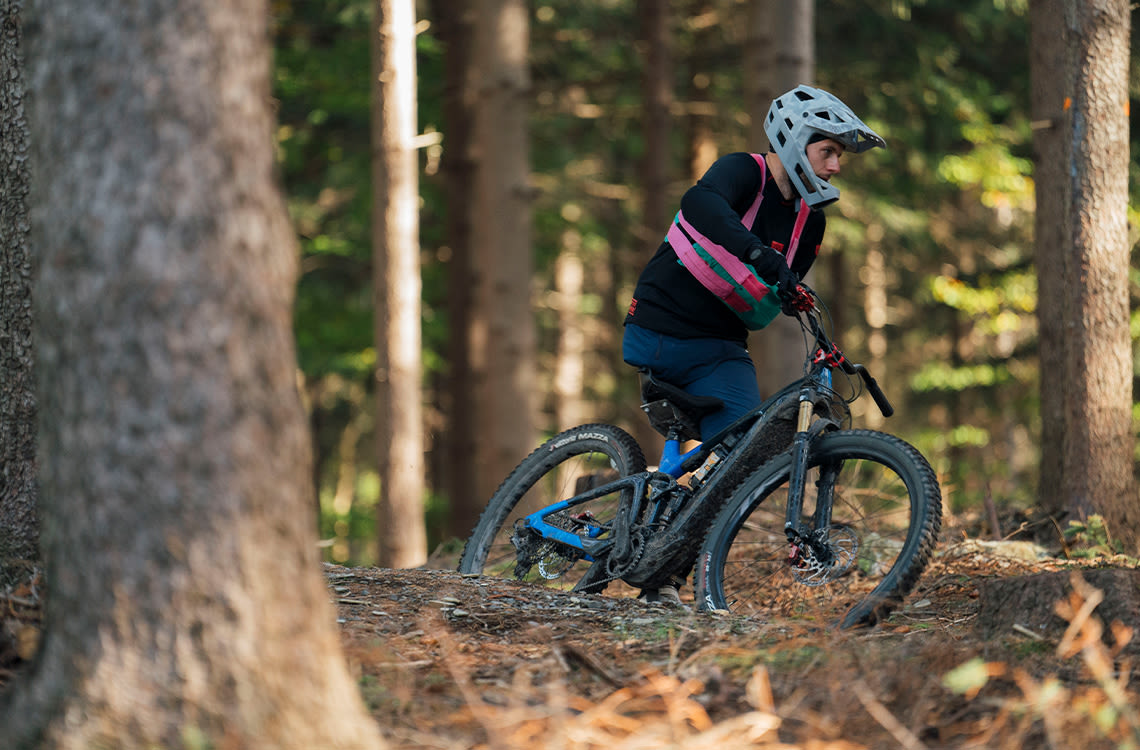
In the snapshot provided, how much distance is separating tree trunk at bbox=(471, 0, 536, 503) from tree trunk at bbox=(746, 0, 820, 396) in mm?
2449

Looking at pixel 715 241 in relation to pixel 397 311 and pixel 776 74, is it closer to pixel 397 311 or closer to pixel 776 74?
pixel 776 74

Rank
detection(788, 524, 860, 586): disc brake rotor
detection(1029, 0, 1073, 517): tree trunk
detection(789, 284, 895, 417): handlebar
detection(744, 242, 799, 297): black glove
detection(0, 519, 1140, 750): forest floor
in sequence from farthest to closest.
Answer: detection(1029, 0, 1073, 517): tree trunk
detection(789, 284, 895, 417): handlebar
detection(744, 242, 799, 297): black glove
detection(788, 524, 860, 586): disc brake rotor
detection(0, 519, 1140, 750): forest floor

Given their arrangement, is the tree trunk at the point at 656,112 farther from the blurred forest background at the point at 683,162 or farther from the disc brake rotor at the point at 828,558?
the disc brake rotor at the point at 828,558

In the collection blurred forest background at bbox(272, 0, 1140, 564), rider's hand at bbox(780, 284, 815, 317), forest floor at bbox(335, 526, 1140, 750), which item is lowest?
forest floor at bbox(335, 526, 1140, 750)

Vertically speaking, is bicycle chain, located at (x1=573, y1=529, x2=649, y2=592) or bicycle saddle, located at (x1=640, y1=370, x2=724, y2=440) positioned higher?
bicycle saddle, located at (x1=640, y1=370, x2=724, y2=440)

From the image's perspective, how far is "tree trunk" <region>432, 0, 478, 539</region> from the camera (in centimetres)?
1415

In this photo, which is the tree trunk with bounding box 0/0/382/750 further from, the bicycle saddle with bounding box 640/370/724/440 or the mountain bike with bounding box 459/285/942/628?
the bicycle saddle with bounding box 640/370/724/440

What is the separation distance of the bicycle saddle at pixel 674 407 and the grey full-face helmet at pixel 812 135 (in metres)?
1.02

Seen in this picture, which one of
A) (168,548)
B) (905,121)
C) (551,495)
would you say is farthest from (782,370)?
(168,548)

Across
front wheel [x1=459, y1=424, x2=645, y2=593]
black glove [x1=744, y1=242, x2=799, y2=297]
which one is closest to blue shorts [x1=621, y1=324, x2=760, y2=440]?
front wheel [x1=459, y1=424, x2=645, y2=593]

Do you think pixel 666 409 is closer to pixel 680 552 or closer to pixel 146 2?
pixel 680 552

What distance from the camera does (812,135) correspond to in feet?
16.0

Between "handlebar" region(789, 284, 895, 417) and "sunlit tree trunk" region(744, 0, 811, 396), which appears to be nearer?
"handlebar" region(789, 284, 895, 417)

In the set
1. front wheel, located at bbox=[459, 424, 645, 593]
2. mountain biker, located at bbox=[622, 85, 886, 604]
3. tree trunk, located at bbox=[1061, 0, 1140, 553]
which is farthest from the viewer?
tree trunk, located at bbox=[1061, 0, 1140, 553]
